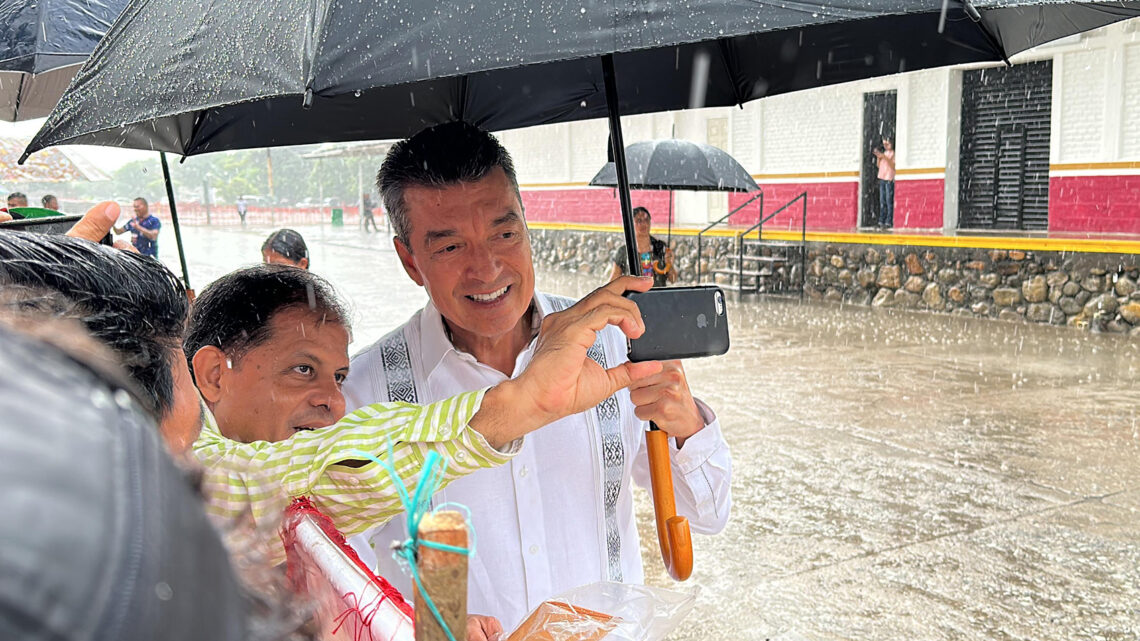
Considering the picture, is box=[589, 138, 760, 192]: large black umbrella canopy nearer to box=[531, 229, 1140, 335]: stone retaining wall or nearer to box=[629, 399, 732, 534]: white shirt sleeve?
box=[531, 229, 1140, 335]: stone retaining wall

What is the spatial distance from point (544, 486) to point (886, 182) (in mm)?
14767

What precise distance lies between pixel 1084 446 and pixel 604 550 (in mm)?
5756

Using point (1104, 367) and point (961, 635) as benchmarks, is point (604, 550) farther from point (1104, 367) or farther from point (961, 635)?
point (1104, 367)

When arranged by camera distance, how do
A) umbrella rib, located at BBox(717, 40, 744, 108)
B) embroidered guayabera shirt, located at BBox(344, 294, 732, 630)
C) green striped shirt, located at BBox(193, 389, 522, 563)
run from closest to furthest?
green striped shirt, located at BBox(193, 389, 522, 563), embroidered guayabera shirt, located at BBox(344, 294, 732, 630), umbrella rib, located at BBox(717, 40, 744, 108)

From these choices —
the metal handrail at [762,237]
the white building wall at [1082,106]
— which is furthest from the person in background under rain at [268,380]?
the metal handrail at [762,237]

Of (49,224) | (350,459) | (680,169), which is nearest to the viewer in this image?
(350,459)

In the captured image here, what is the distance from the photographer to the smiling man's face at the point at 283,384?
1716 mm

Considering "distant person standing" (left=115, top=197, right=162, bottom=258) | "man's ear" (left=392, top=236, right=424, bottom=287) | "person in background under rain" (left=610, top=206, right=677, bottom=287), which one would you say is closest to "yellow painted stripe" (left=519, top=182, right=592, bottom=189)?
"distant person standing" (left=115, top=197, right=162, bottom=258)

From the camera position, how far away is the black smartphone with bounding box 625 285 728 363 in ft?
6.01

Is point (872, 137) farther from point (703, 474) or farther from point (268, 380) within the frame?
point (268, 380)

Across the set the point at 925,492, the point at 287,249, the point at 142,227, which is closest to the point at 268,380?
the point at 287,249

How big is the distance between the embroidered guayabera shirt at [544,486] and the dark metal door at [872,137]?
14994 millimetres

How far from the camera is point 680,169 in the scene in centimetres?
1109

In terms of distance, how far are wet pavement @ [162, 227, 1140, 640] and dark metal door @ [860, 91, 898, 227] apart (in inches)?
214
